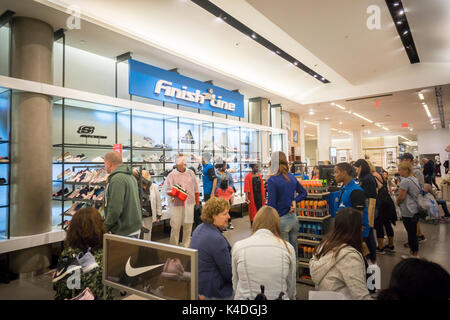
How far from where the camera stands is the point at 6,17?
13.8 ft

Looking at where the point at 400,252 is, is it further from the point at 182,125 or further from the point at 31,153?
the point at 31,153

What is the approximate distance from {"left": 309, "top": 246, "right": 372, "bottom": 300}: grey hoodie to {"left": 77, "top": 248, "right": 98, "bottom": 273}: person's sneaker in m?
1.52

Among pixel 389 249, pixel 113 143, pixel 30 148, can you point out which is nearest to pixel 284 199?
pixel 389 249

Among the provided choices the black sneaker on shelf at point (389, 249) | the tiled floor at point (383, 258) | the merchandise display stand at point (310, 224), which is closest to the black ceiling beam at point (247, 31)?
the merchandise display stand at point (310, 224)

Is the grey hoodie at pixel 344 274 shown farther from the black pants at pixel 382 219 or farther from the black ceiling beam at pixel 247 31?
the black ceiling beam at pixel 247 31

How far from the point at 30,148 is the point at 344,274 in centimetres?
→ 449

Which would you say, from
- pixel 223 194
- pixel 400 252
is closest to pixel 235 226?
pixel 223 194

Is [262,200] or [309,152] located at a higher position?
[309,152]

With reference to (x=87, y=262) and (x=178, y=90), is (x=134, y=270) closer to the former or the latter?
(x=87, y=262)

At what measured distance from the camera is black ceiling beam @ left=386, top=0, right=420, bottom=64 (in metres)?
5.75

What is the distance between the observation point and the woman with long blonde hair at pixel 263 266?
1.71m

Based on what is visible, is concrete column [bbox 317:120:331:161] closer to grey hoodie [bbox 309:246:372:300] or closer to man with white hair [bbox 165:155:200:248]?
man with white hair [bbox 165:155:200:248]

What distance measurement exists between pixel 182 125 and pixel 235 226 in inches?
115

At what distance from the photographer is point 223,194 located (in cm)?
605
